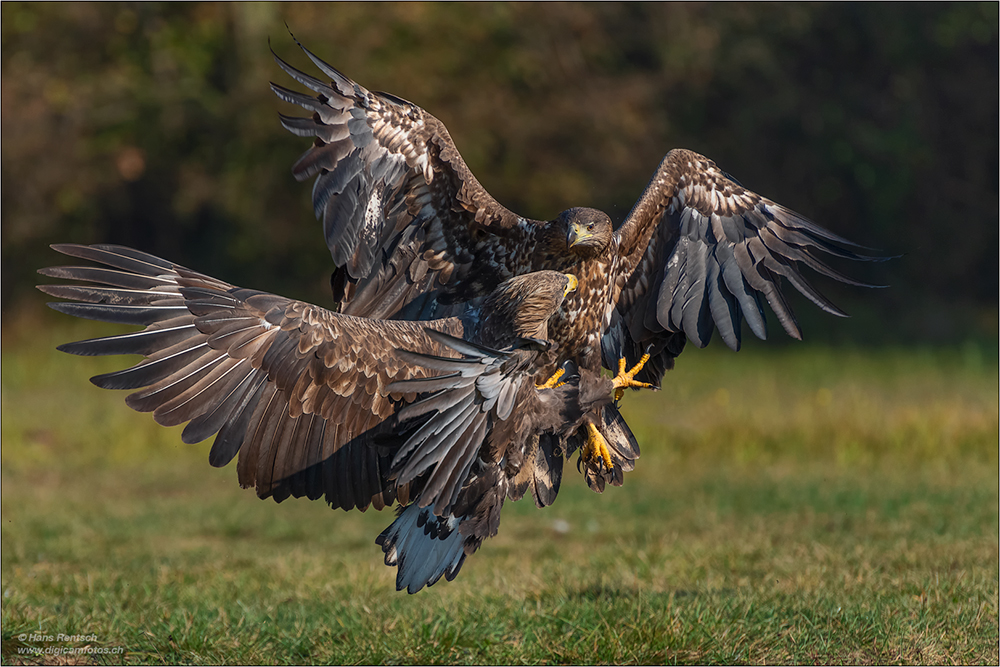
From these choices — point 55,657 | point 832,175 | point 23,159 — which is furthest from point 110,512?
point 832,175

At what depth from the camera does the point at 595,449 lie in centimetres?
441

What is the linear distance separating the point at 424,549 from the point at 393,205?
4.77 ft

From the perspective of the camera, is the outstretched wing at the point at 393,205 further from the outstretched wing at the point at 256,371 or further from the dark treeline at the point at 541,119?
the dark treeline at the point at 541,119

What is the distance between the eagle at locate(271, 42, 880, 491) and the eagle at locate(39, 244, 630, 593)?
40cm

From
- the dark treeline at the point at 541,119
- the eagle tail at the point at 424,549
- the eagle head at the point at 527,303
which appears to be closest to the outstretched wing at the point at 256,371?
the eagle tail at the point at 424,549

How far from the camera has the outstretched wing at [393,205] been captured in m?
4.67

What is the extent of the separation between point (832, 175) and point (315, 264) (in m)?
7.73

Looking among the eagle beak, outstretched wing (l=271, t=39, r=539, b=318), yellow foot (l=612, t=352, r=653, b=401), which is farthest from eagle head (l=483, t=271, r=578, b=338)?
outstretched wing (l=271, t=39, r=539, b=318)

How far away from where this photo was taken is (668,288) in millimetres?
4539

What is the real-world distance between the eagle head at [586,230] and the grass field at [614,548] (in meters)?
1.43

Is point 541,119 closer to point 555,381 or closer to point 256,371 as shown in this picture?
point 555,381

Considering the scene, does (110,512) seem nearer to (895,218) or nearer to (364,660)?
(364,660)

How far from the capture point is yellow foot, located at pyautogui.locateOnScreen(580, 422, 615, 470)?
4398 mm

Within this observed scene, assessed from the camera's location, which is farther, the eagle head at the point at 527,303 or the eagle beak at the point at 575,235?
the eagle beak at the point at 575,235
